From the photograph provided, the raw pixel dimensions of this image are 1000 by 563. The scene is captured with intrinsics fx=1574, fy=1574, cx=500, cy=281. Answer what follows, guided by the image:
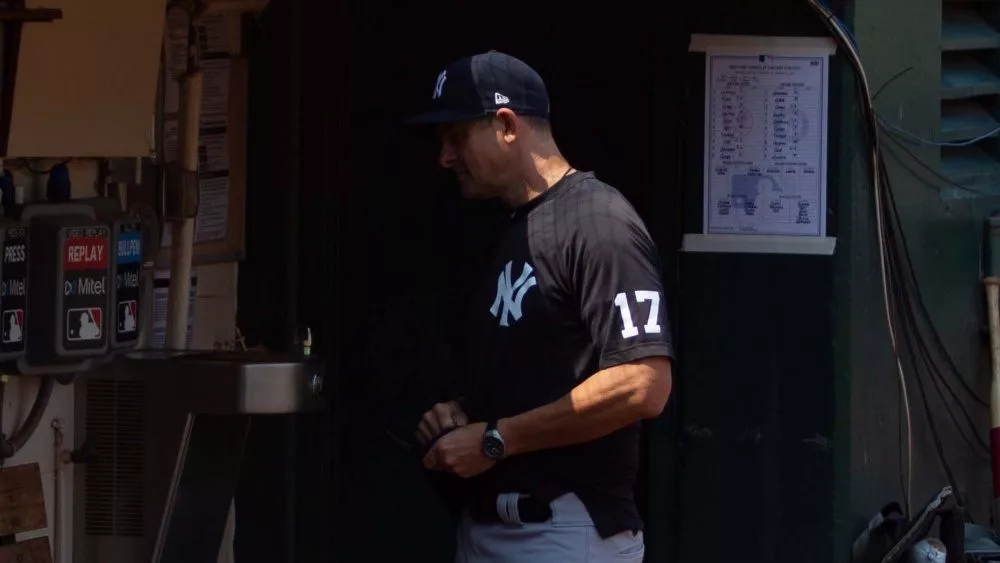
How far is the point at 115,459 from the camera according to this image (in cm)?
358

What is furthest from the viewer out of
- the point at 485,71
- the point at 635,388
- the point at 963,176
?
the point at 963,176

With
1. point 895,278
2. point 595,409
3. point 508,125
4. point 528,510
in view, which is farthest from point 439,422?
point 895,278

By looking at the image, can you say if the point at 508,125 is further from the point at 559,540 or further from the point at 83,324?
the point at 83,324

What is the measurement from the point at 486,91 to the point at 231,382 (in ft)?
2.73

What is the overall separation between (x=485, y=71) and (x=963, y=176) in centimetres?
262

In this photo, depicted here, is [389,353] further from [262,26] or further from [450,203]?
[262,26]

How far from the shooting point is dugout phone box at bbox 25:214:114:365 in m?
3.25

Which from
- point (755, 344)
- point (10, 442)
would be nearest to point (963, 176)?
point (755, 344)

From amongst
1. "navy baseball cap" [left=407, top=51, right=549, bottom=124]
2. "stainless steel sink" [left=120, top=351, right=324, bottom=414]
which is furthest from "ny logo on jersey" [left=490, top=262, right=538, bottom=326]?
"stainless steel sink" [left=120, top=351, right=324, bottom=414]

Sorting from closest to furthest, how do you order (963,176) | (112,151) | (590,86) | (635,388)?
(635,388)
(112,151)
(590,86)
(963,176)

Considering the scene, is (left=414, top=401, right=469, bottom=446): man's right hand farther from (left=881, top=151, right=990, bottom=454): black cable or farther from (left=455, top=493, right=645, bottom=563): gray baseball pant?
(left=881, top=151, right=990, bottom=454): black cable

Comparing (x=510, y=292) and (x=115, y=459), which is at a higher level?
(x=510, y=292)

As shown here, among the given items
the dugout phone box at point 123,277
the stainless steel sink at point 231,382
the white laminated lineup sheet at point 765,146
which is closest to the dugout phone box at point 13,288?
the dugout phone box at point 123,277

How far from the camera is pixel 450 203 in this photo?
4715 millimetres
